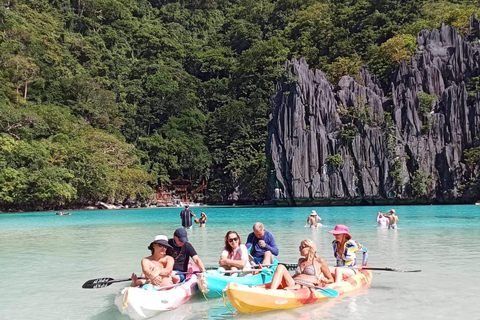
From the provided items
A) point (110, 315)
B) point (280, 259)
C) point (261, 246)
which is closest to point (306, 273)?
point (261, 246)

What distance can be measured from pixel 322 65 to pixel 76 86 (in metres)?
32.9

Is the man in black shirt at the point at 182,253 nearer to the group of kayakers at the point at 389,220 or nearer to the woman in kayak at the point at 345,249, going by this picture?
the woman in kayak at the point at 345,249

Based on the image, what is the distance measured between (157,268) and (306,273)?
243cm

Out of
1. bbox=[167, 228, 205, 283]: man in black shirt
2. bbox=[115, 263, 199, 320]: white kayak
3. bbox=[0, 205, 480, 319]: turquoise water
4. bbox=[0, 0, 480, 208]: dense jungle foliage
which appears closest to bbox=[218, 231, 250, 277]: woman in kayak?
bbox=[167, 228, 205, 283]: man in black shirt

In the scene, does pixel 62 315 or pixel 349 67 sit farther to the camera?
pixel 349 67

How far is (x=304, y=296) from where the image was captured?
315 inches

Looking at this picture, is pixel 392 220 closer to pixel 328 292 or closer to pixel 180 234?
pixel 328 292

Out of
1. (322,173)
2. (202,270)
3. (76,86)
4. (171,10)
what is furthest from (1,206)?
(171,10)

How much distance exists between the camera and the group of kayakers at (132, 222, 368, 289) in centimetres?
833

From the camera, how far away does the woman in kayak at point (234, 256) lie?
9.23m

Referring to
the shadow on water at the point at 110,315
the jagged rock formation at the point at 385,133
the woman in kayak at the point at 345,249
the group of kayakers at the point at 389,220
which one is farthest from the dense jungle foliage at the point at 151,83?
the woman in kayak at the point at 345,249

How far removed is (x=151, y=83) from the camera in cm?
7875

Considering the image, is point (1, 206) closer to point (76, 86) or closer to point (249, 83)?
point (76, 86)

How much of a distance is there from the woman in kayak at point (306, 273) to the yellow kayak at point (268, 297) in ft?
0.56
